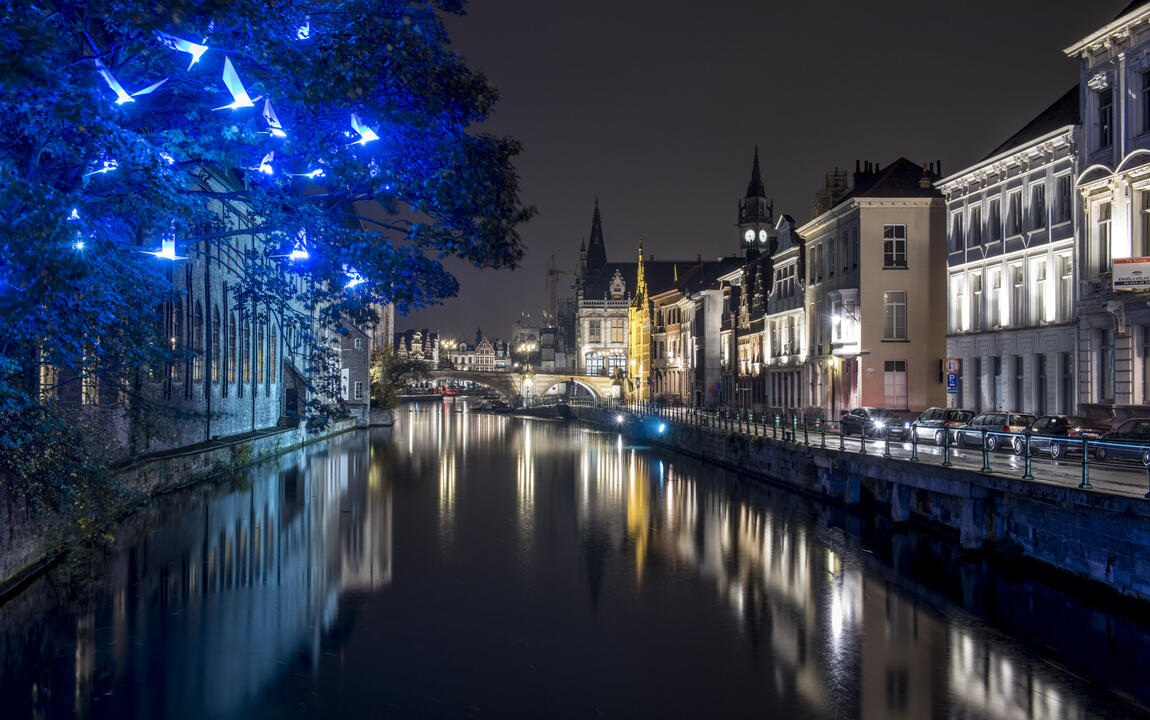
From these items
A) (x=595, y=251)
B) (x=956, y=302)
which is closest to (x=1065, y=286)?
(x=956, y=302)

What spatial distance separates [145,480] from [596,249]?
134326 mm

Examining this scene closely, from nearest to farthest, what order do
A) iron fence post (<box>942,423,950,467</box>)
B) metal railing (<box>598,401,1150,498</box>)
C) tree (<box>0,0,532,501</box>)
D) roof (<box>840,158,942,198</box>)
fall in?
tree (<box>0,0,532,501</box>), metal railing (<box>598,401,1150,498</box>), iron fence post (<box>942,423,950,467</box>), roof (<box>840,158,942,198</box>)

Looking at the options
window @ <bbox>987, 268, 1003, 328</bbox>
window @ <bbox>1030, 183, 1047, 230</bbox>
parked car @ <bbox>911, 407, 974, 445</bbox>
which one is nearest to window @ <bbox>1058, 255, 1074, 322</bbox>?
window @ <bbox>1030, 183, 1047, 230</bbox>

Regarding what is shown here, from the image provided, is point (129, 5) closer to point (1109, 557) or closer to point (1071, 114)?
point (1109, 557)

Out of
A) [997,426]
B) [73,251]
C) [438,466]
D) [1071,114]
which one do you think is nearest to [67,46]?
[73,251]

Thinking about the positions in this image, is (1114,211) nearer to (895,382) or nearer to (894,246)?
(894,246)

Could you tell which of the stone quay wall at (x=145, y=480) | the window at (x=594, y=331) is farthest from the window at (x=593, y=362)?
the stone quay wall at (x=145, y=480)

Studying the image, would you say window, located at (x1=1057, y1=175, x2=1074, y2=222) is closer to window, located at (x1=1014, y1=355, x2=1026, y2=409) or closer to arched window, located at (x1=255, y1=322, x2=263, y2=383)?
window, located at (x1=1014, y1=355, x2=1026, y2=409)

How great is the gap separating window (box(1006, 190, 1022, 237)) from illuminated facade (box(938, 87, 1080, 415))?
4 cm

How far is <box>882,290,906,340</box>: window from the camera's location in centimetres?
4012

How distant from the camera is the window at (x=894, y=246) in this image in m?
39.9

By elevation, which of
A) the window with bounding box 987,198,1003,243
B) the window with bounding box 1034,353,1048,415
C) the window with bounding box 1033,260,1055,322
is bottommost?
the window with bounding box 1034,353,1048,415

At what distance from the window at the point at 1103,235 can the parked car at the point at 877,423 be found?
7604 mm

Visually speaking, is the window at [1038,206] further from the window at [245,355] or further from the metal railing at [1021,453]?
the window at [245,355]
